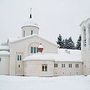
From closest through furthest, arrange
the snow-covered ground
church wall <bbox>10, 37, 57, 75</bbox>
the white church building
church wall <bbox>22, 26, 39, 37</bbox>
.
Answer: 1. the snow-covered ground
2. the white church building
3. church wall <bbox>10, 37, 57, 75</bbox>
4. church wall <bbox>22, 26, 39, 37</bbox>

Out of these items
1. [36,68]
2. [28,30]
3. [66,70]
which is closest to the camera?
[36,68]

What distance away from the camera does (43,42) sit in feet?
139

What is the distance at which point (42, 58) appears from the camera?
36469 mm

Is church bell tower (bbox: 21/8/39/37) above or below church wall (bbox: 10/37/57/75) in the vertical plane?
above

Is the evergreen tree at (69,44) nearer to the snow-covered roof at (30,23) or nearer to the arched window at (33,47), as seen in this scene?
the snow-covered roof at (30,23)

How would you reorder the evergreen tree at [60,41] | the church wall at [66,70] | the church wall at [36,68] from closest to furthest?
1. the church wall at [36,68]
2. the church wall at [66,70]
3. the evergreen tree at [60,41]

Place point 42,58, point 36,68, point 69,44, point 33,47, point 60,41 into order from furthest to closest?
point 69,44 → point 60,41 → point 33,47 → point 42,58 → point 36,68

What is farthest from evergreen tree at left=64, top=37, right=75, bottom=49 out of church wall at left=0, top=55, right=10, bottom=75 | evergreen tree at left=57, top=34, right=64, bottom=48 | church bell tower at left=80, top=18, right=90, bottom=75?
church wall at left=0, top=55, right=10, bottom=75

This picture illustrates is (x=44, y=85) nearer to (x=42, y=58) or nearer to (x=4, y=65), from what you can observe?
(x=42, y=58)

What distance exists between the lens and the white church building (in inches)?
1454

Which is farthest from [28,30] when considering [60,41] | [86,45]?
[60,41]

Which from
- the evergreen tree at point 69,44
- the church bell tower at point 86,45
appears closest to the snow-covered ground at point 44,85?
the church bell tower at point 86,45

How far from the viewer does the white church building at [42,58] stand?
3694cm

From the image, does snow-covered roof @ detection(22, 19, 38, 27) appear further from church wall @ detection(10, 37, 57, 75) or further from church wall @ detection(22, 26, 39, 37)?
church wall @ detection(10, 37, 57, 75)
